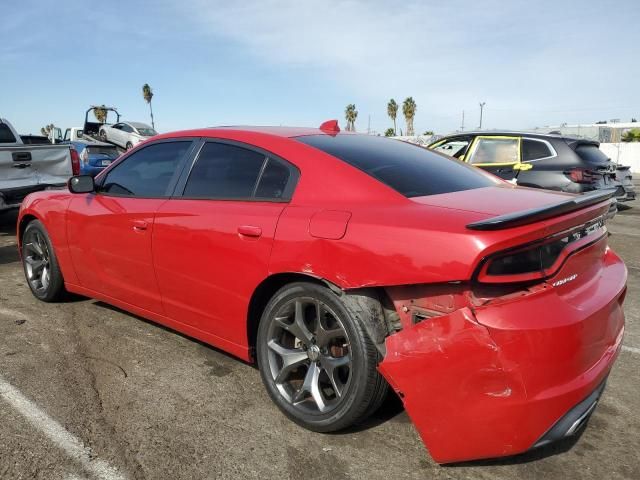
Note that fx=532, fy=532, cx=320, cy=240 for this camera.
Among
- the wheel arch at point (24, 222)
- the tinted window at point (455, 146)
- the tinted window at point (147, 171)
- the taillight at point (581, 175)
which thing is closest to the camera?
the tinted window at point (147, 171)

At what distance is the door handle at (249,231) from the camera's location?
2736 mm

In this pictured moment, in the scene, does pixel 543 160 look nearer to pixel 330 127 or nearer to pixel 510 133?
pixel 510 133

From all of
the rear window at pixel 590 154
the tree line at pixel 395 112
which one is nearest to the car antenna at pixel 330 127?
the rear window at pixel 590 154

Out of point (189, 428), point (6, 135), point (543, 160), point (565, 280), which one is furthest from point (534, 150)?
point (6, 135)

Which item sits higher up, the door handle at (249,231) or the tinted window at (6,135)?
the tinted window at (6,135)

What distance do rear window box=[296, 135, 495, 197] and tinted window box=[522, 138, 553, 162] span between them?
4691 millimetres

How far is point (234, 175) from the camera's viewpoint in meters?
3.11

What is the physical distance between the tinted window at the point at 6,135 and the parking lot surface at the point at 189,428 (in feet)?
23.5

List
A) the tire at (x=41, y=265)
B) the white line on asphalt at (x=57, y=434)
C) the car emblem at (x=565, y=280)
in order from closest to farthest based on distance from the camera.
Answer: the car emblem at (x=565, y=280) → the white line on asphalt at (x=57, y=434) → the tire at (x=41, y=265)

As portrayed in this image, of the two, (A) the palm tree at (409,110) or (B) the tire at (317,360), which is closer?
(B) the tire at (317,360)

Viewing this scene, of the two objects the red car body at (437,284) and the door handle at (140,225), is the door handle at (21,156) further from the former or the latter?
the red car body at (437,284)

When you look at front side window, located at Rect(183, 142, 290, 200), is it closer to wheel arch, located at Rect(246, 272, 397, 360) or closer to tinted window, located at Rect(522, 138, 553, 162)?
wheel arch, located at Rect(246, 272, 397, 360)

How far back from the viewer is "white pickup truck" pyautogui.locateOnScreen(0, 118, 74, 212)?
762cm

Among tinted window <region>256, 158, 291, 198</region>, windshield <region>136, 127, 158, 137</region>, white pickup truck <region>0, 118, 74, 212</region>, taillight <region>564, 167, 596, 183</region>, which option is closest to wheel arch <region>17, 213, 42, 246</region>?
tinted window <region>256, 158, 291, 198</region>
